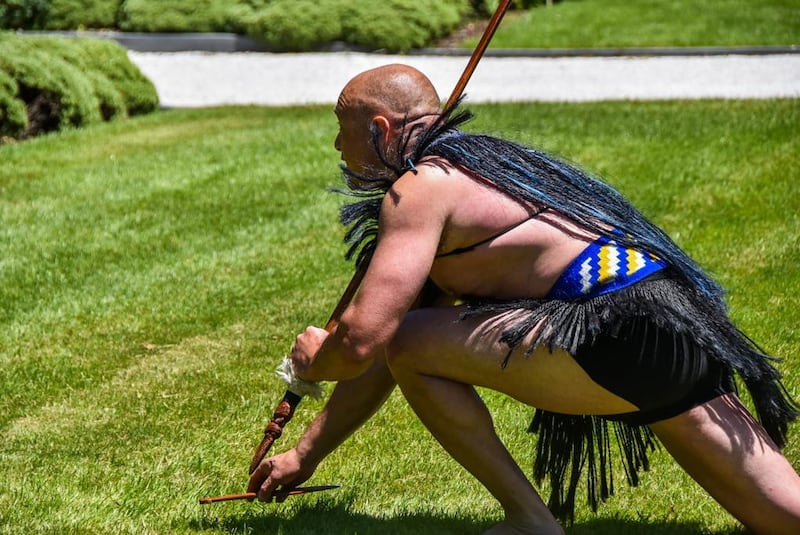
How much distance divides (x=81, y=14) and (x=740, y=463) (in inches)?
577

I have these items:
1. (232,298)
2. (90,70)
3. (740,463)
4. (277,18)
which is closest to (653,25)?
(277,18)

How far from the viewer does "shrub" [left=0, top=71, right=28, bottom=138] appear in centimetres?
944

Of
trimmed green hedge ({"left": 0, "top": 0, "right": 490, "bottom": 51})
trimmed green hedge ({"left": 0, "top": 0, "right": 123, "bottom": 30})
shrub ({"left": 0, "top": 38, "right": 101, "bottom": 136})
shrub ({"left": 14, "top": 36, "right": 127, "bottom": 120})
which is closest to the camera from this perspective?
shrub ({"left": 0, "top": 38, "right": 101, "bottom": 136})

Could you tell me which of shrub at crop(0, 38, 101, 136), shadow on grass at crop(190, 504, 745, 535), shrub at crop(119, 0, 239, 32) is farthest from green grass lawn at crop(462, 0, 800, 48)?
shadow on grass at crop(190, 504, 745, 535)

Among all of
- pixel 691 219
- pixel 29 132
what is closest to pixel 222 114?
pixel 29 132

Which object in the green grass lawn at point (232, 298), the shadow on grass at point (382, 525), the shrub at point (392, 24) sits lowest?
the shrub at point (392, 24)

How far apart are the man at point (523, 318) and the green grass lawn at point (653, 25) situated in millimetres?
10758

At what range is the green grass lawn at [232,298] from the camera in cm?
344

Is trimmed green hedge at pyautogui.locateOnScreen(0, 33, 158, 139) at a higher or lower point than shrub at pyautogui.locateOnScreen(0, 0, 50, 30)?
higher

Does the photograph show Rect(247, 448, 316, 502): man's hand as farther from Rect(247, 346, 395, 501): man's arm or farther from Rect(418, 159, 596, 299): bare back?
Rect(418, 159, 596, 299): bare back

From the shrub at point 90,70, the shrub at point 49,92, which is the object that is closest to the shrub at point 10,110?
the shrub at point 49,92

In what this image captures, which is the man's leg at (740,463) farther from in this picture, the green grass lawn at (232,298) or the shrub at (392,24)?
the shrub at (392,24)

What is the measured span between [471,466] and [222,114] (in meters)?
8.32

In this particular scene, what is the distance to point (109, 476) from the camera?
3674 mm
